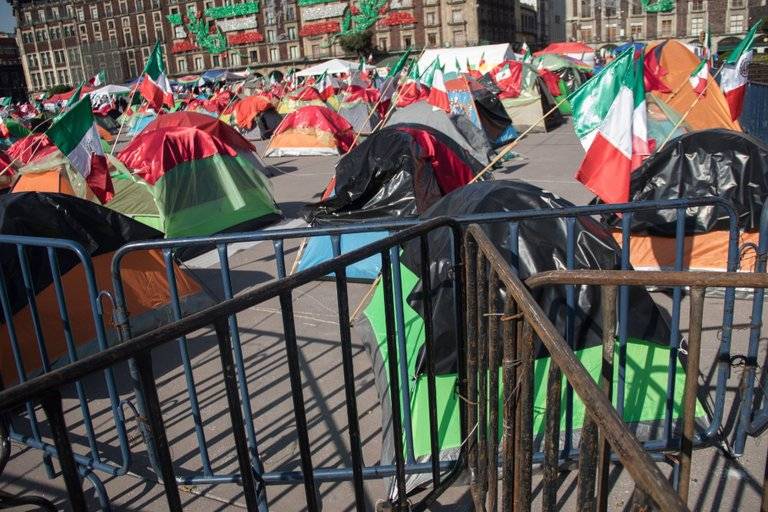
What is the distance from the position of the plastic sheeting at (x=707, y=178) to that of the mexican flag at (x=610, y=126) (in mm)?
1456

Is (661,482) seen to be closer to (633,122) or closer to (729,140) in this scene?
(633,122)

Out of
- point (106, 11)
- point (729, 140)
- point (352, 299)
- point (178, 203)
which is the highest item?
point (106, 11)

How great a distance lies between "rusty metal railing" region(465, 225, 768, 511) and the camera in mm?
1208

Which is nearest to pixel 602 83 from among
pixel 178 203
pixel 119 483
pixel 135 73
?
pixel 119 483

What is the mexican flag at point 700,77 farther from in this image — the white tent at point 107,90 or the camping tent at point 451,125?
the white tent at point 107,90

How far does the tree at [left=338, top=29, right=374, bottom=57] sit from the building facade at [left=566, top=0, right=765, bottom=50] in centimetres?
2758

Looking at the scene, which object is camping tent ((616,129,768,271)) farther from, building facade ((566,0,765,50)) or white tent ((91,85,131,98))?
building facade ((566,0,765,50))

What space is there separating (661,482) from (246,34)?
89.6 metres

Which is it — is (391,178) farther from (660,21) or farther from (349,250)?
(660,21)

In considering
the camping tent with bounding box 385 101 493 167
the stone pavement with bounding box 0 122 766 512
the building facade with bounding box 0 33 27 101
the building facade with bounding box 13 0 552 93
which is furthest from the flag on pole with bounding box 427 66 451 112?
the building facade with bounding box 0 33 27 101

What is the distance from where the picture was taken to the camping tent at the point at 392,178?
7027 millimetres

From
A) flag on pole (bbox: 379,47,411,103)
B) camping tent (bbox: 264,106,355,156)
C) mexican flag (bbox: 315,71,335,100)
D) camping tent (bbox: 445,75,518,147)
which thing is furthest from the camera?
mexican flag (bbox: 315,71,335,100)

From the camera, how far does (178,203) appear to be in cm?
826

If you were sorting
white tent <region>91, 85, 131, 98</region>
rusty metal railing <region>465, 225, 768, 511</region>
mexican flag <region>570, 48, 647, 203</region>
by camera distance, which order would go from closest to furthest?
rusty metal railing <region>465, 225, 768, 511</region>, mexican flag <region>570, 48, 647, 203</region>, white tent <region>91, 85, 131, 98</region>
